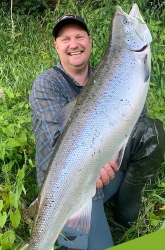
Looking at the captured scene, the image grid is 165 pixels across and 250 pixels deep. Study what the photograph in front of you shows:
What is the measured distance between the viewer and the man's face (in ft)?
10.9

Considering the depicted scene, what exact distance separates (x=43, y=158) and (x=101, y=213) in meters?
0.62

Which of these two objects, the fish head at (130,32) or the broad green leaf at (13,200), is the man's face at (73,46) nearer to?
the fish head at (130,32)

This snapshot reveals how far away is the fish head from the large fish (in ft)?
0.23

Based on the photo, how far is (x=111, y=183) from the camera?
332 cm

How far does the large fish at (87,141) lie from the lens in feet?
7.52

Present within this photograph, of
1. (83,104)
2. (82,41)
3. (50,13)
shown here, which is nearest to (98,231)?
(83,104)

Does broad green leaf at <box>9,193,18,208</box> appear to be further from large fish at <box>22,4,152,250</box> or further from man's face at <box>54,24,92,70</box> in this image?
man's face at <box>54,24,92,70</box>

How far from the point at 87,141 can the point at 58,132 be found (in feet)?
1.63

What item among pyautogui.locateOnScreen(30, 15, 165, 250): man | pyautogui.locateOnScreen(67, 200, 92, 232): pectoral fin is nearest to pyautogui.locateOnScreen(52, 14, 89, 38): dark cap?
pyautogui.locateOnScreen(30, 15, 165, 250): man

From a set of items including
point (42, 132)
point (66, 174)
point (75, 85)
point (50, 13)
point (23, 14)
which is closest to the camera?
point (66, 174)

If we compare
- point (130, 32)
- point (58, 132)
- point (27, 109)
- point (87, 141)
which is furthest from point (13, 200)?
point (27, 109)

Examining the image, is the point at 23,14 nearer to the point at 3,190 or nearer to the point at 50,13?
the point at 50,13

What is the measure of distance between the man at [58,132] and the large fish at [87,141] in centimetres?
46

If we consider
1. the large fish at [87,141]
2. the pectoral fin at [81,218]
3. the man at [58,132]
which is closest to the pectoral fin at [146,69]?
the large fish at [87,141]
